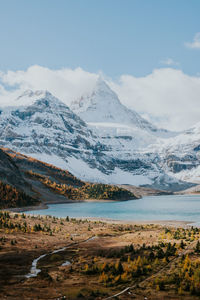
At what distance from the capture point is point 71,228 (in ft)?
172

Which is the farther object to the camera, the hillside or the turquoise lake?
the hillside

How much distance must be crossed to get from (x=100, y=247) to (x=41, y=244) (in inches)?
266

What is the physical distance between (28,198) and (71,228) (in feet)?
229

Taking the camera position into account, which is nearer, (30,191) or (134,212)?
(134,212)

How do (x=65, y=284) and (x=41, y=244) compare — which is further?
(x=41, y=244)

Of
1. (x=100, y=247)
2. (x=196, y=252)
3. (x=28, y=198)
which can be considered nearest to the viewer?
(x=196, y=252)

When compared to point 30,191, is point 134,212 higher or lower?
lower

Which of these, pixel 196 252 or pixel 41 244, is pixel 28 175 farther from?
pixel 196 252

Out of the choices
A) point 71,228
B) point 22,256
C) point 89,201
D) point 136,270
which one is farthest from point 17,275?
point 89,201

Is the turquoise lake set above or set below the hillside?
below

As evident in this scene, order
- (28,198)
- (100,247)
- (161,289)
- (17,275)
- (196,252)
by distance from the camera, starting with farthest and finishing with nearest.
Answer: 1. (28,198)
2. (100,247)
3. (196,252)
4. (17,275)
5. (161,289)

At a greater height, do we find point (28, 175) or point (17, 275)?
point (28, 175)

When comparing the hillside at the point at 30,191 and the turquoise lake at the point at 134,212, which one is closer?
the turquoise lake at the point at 134,212

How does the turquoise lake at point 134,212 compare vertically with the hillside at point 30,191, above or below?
below
